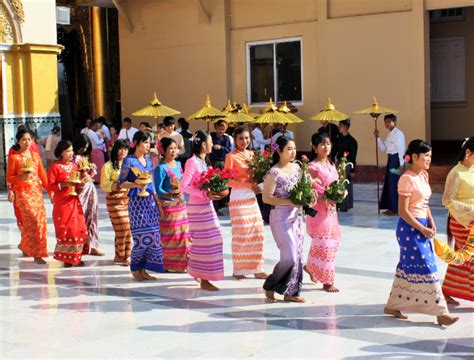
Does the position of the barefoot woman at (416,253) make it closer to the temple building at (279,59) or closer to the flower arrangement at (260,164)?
the flower arrangement at (260,164)

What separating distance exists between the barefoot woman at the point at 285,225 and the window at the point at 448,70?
13038 millimetres

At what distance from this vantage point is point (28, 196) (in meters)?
9.92

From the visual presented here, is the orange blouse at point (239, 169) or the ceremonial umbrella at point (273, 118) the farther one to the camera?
the ceremonial umbrella at point (273, 118)

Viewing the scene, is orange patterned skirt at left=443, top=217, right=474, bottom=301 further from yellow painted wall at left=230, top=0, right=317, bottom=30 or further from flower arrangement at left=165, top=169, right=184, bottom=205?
yellow painted wall at left=230, top=0, right=317, bottom=30

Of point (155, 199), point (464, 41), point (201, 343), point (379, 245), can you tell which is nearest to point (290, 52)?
point (464, 41)

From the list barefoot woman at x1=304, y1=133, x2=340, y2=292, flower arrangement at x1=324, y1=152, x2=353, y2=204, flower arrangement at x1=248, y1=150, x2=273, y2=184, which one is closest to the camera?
flower arrangement at x1=324, y1=152, x2=353, y2=204

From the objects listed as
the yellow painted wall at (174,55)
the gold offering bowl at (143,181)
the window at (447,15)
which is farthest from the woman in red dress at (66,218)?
the window at (447,15)

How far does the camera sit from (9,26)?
17.3 m

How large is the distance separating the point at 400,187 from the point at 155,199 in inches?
120

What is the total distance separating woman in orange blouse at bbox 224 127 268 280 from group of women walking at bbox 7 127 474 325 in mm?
10

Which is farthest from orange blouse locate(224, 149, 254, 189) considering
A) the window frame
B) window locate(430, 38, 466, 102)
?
window locate(430, 38, 466, 102)

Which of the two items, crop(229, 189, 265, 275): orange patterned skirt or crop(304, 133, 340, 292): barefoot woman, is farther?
crop(229, 189, 265, 275): orange patterned skirt

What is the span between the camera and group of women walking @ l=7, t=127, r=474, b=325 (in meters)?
6.68

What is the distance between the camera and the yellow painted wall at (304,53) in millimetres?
16312
